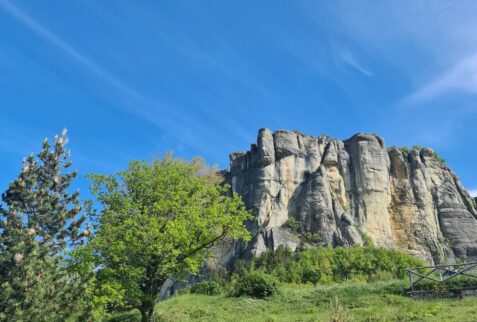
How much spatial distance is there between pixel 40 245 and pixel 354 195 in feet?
196

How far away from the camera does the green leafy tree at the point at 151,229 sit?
59.2 ft

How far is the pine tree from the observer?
14.0 metres

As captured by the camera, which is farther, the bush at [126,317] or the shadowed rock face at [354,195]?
the shadowed rock face at [354,195]

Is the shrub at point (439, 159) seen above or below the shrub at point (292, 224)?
above

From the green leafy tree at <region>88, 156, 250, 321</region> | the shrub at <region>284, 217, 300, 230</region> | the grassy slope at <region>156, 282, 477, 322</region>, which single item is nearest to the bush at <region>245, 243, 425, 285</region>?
the shrub at <region>284, 217, 300, 230</region>

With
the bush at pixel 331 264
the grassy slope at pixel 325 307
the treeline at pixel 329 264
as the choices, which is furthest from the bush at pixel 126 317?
the bush at pixel 331 264

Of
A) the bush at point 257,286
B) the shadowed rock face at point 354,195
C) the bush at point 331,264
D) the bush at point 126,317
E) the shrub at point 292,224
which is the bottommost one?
the bush at point 126,317

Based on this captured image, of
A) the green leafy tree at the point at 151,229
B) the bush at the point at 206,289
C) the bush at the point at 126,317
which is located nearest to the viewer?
the green leafy tree at the point at 151,229

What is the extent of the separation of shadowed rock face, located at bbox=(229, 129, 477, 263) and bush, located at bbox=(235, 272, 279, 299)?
115 ft

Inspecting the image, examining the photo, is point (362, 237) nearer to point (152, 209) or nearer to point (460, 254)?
point (460, 254)

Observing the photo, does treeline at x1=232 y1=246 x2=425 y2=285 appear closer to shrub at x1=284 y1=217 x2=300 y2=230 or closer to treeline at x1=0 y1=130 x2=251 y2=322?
shrub at x1=284 y1=217 x2=300 y2=230

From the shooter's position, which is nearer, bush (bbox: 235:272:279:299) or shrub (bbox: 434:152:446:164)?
bush (bbox: 235:272:279:299)

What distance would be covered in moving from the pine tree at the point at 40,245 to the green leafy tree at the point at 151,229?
1364mm

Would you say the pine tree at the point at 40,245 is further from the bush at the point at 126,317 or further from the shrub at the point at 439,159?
the shrub at the point at 439,159
